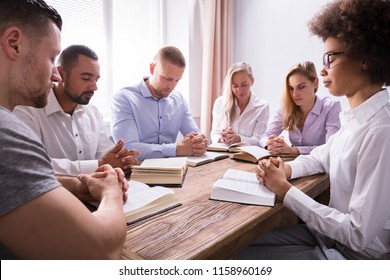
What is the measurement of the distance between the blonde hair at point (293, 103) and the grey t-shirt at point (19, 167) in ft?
6.45

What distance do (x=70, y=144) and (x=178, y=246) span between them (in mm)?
1182

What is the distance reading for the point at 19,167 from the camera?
1.65 feet

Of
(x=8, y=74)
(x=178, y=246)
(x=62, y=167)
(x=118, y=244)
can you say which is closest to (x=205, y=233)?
(x=178, y=246)

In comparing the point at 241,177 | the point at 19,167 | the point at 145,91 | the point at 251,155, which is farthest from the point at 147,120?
the point at 19,167

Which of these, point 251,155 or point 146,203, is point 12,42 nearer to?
point 146,203

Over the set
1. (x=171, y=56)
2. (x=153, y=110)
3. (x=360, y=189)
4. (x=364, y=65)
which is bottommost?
(x=360, y=189)

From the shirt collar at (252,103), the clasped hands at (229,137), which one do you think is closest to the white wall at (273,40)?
the shirt collar at (252,103)

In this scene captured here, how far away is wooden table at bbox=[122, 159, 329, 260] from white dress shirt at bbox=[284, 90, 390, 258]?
13 cm

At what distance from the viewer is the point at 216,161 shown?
166 cm

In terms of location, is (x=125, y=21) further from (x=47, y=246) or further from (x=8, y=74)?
(x=47, y=246)

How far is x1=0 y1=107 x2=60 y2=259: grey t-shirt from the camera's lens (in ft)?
1.59

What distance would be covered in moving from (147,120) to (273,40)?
232 cm

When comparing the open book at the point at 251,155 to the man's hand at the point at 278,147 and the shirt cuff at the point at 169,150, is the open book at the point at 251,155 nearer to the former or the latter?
the man's hand at the point at 278,147

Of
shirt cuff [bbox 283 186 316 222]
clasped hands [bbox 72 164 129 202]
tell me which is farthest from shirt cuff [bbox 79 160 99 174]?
shirt cuff [bbox 283 186 316 222]
